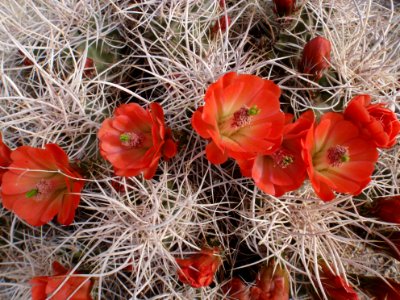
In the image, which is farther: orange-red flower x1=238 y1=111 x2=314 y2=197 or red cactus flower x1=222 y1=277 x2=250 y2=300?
red cactus flower x1=222 y1=277 x2=250 y2=300

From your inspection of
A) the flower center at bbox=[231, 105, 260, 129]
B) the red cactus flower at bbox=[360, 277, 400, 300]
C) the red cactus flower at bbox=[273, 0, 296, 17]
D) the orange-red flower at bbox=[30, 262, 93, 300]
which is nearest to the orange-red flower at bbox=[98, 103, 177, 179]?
the flower center at bbox=[231, 105, 260, 129]

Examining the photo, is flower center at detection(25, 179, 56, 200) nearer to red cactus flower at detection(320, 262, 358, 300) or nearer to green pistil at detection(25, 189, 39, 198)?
green pistil at detection(25, 189, 39, 198)

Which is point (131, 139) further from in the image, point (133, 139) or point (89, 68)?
point (89, 68)

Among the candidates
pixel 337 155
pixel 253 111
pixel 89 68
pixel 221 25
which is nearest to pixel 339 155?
pixel 337 155

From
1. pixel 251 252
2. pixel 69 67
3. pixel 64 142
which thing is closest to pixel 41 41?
pixel 69 67

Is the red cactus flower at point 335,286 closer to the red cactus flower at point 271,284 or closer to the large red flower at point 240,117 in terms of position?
the red cactus flower at point 271,284

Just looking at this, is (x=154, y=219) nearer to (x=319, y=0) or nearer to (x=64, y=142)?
(x=64, y=142)
